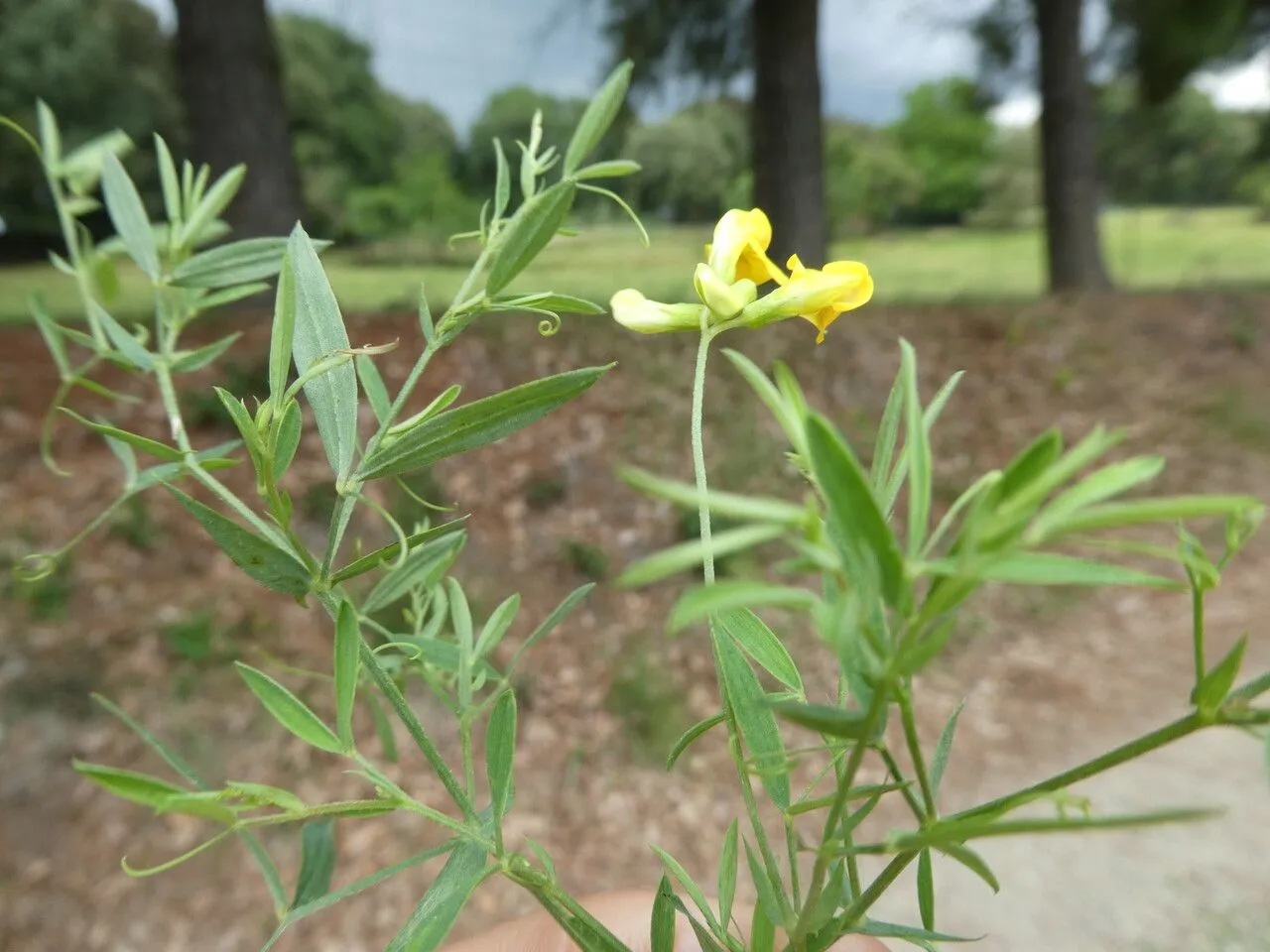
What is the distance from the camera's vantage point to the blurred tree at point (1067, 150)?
377cm

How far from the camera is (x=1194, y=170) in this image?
5969 millimetres

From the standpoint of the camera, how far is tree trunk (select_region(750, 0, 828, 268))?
297 centimetres

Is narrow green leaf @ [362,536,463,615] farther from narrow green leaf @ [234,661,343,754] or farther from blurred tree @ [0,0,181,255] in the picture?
blurred tree @ [0,0,181,255]

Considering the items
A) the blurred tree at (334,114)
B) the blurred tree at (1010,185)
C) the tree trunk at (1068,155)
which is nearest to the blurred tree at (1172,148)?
the blurred tree at (1010,185)

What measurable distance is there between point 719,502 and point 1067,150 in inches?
173

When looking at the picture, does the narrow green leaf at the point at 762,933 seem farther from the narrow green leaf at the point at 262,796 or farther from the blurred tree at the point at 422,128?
the blurred tree at the point at 422,128

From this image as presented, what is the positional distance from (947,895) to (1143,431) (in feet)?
6.76

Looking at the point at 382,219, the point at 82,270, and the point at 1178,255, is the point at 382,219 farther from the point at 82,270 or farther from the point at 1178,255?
the point at 1178,255

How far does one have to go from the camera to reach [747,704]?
1.02 ft

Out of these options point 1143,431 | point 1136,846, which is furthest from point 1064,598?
point 1143,431

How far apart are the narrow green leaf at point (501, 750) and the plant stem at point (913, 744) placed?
148 millimetres

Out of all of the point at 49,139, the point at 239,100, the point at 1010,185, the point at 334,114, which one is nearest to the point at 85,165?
the point at 49,139

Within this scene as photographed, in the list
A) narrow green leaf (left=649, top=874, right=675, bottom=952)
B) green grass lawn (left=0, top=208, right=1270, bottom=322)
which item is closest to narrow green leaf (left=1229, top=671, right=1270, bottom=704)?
narrow green leaf (left=649, top=874, right=675, bottom=952)

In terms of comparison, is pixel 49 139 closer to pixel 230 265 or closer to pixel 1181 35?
pixel 230 265
